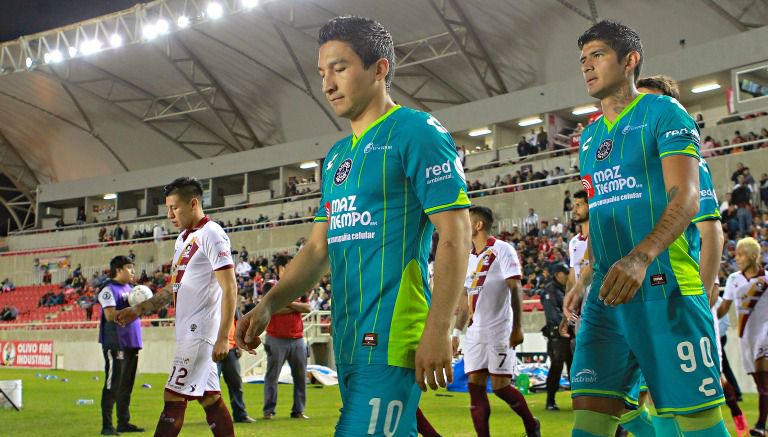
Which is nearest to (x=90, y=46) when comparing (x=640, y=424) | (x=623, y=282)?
(x=640, y=424)

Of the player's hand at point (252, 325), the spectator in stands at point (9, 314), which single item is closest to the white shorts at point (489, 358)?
the player's hand at point (252, 325)

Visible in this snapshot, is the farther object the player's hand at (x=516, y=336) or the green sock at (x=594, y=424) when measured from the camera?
the player's hand at (x=516, y=336)

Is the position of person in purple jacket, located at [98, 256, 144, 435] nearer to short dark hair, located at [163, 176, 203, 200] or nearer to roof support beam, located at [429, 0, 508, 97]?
short dark hair, located at [163, 176, 203, 200]

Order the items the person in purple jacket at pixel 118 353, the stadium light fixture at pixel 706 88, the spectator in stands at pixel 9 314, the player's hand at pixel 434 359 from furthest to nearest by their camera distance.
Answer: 1. the spectator in stands at pixel 9 314
2. the stadium light fixture at pixel 706 88
3. the person in purple jacket at pixel 118 353
4. the player's hand at pixel 434 359

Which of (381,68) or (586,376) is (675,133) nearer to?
(586,376)

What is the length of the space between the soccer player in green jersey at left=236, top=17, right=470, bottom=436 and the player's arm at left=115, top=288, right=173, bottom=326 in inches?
148

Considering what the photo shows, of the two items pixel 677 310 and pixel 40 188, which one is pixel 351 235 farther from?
pixel 40 188

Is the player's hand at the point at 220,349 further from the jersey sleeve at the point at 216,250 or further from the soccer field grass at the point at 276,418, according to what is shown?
the soccer field grass at the point at 276,418

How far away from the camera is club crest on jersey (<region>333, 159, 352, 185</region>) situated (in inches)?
120

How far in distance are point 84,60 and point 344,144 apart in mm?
40211

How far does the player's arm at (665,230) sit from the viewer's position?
3070 millimetres

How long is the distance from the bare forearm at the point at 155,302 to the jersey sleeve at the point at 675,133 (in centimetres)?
441

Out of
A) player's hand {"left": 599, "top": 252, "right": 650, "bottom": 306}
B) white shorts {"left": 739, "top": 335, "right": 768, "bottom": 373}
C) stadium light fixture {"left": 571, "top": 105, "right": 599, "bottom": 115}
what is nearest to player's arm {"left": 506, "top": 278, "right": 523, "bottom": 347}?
white shorts {"left": 739, "top": 335, "right": 768, "bottom": 373}

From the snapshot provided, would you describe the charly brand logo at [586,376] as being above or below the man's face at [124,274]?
below
